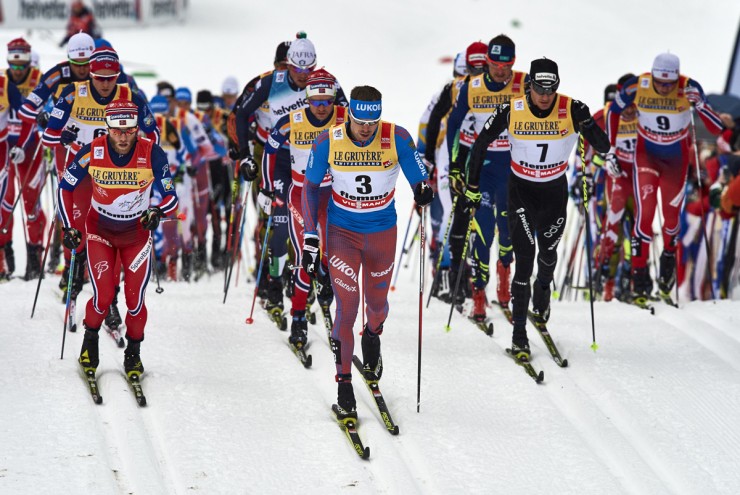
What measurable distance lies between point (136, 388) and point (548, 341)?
3.52 m

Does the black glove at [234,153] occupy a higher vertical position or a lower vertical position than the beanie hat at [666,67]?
lower

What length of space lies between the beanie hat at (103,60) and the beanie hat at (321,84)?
1777 millimetres

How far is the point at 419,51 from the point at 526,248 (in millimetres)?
22250

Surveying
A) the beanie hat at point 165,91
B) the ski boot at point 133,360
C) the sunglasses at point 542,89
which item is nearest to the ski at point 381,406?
the ski boot at point 133,360

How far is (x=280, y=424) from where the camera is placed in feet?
23.2

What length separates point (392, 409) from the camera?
7395 mm

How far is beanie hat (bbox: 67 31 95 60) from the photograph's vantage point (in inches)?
375

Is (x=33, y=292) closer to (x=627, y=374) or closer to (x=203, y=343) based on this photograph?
(x=203, y=343)

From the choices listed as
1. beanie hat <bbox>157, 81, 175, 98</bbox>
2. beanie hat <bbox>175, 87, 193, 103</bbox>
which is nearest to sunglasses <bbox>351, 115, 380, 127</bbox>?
beanie hat <bbox>157, 81, 175, 98</bbox>

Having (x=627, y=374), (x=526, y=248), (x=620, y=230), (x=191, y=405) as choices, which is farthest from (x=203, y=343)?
(x=620, y=230)

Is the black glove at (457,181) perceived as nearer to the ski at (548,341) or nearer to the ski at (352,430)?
the ski at (548,341)

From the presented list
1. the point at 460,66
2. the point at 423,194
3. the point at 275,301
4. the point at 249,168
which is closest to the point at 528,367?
the point at 423,194

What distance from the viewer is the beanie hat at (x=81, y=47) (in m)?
9.52

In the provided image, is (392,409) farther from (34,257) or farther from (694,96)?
(34,257)
